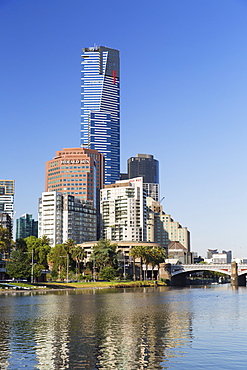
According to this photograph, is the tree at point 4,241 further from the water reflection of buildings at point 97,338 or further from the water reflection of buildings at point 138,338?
the water reflection of buildings at point 138,338

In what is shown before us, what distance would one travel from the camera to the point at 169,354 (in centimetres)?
4475

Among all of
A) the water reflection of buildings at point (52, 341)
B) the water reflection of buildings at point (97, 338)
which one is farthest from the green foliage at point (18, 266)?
the water reflection of buildings at point (52, 341)

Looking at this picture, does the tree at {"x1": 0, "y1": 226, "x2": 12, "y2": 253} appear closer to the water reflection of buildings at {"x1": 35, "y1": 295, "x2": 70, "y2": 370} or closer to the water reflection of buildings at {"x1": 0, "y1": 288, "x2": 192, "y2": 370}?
the water reflection of buildings at {"x1": 0, "y1": 288, "x2": 192, "y2": 370}

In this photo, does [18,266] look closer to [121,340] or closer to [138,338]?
[138,338]

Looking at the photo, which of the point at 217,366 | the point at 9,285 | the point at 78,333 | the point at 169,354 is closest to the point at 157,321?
the point at 78,333

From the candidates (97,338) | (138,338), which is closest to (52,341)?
(97,338)

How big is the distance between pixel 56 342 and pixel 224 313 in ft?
139

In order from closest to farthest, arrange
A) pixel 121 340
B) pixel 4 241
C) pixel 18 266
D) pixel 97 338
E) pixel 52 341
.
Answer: pixel 52 341 → pixel 121 340 → pixel 97 338 → pixel 18 266 → pixel 4 241

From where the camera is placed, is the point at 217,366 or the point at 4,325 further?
the point at 4,325

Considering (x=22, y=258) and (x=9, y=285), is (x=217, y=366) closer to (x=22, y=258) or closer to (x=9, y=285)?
(x=9, y=285)

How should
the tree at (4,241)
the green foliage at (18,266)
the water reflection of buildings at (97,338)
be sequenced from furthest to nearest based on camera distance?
1. the tree at (4,241)
2. the green foliage at (18,266)
3. the water reflection of buildings at (97,338)

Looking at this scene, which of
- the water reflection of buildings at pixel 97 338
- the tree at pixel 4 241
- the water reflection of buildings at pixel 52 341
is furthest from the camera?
the tree at pixel 4 241

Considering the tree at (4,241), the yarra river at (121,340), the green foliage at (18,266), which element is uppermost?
the tree at (4,241)

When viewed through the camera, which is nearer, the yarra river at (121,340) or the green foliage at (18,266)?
the yarra river at (121,340)
